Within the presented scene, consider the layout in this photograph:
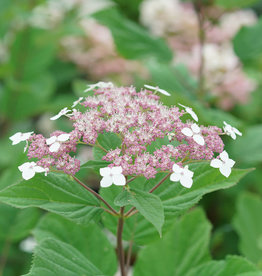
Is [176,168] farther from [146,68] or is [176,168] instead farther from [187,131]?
[146,68]

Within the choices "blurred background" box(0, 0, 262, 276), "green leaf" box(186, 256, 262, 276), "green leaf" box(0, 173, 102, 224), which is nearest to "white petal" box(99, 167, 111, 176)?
"green leaf" box(0, 173, 102, 224)

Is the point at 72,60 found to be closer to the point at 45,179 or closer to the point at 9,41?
the point at 9,41

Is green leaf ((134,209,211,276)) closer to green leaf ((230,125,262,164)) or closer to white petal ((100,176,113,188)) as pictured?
white petal ((100,176,113,188))

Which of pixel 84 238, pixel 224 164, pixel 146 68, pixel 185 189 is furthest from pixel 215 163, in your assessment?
pixel 146 68

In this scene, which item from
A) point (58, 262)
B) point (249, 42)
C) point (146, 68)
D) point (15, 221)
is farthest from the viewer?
point (146, 68)

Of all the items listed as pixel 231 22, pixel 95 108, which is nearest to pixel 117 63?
pixel 231 22

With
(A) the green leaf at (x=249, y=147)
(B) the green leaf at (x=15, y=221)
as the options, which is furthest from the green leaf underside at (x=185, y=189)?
(A) the green leaf at (x=249, y=147)

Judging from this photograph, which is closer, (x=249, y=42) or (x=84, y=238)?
(x=84, y=238)
